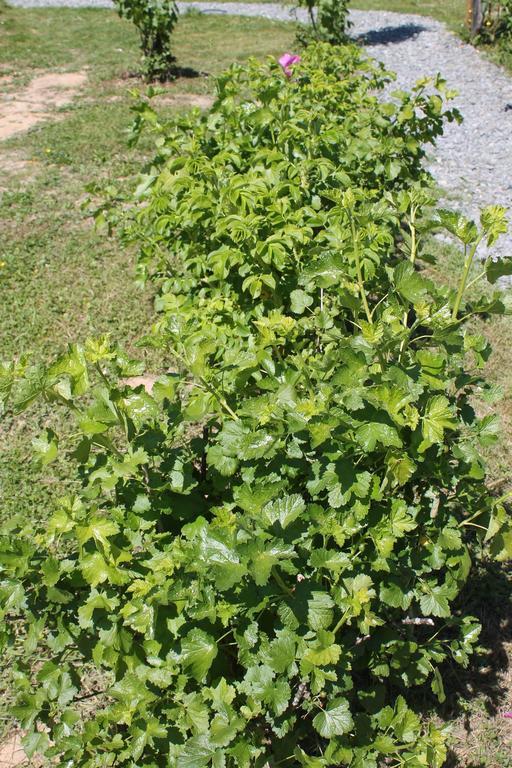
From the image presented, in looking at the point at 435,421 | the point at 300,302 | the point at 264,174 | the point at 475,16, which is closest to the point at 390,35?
the point at 475,16

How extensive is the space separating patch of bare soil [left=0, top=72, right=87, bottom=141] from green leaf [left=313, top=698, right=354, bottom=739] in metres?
7.49

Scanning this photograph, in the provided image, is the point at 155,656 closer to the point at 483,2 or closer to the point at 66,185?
the point at 66,185

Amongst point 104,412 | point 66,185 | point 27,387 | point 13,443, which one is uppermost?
point 27,387

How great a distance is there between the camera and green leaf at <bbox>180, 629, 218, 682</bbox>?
5.25 ft

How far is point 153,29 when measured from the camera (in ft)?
29.7

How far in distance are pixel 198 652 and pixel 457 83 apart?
8933 millimetres

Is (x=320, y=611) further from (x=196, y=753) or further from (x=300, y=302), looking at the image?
(x=300, y=302)

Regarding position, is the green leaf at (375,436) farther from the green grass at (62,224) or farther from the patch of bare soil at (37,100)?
the patch of bare soil at (37,100)

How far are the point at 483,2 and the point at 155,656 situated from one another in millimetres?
11433

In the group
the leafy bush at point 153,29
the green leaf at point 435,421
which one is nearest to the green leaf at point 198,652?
the green leaf at point 435,421

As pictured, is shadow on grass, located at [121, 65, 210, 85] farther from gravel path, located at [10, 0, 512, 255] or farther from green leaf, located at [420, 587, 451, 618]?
green leaf, located at [420, 587, 451, 618]

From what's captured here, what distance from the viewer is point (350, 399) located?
1593mm

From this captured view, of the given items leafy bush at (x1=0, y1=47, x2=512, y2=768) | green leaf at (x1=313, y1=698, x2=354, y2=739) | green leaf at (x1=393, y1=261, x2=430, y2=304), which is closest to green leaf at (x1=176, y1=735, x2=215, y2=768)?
leafy bush at (x1=0, y1=47, x2=512, y2=768)

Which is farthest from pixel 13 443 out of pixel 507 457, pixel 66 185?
pixel 66 185
